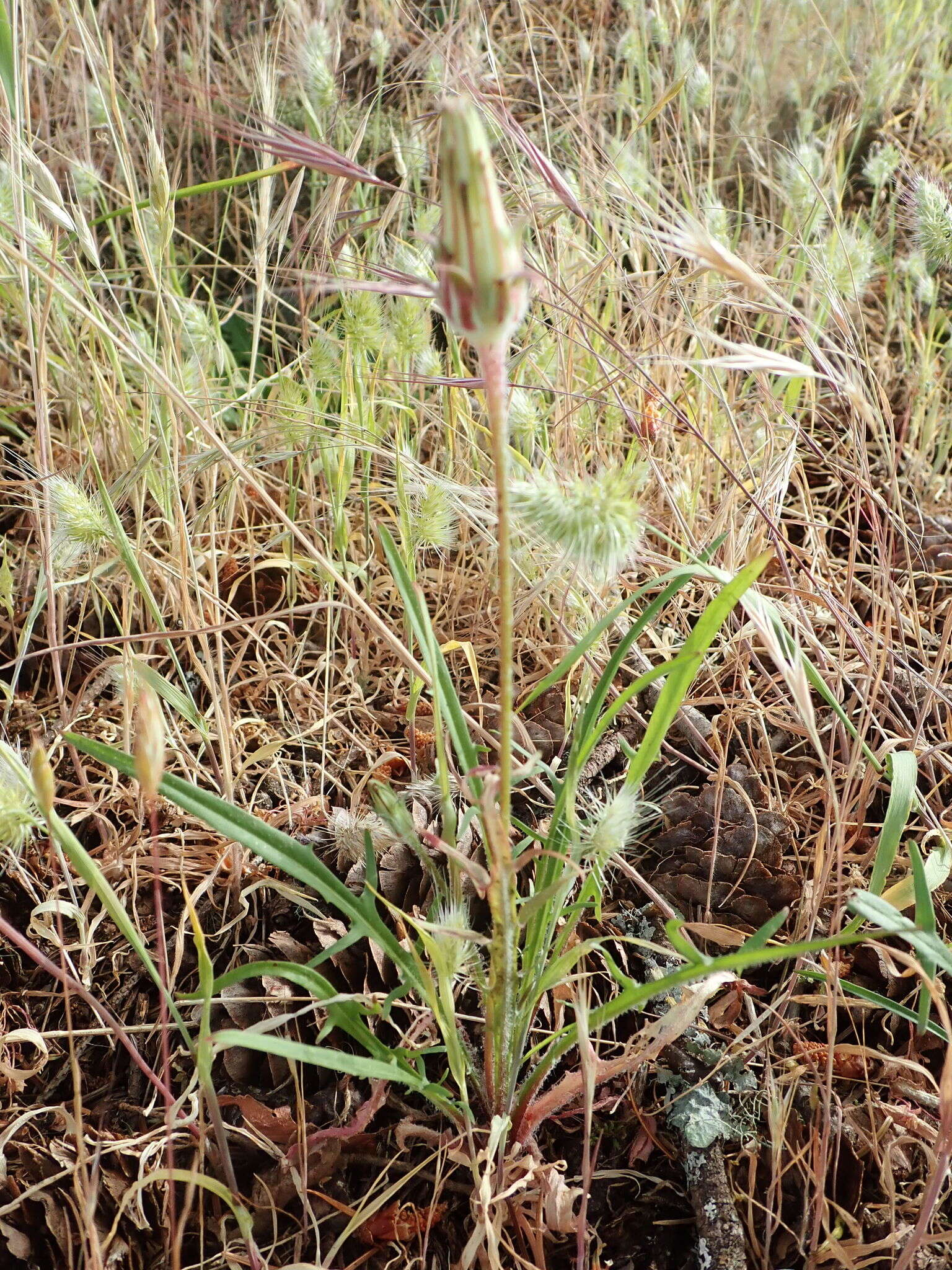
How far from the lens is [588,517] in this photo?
547 mm

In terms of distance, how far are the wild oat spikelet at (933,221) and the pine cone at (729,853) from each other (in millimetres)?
531

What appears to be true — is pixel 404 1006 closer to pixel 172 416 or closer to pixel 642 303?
pixel 172 416

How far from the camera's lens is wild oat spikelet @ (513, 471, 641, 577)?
0.55 m

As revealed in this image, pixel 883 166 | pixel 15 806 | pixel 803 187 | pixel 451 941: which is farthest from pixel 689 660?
pixel 883 166

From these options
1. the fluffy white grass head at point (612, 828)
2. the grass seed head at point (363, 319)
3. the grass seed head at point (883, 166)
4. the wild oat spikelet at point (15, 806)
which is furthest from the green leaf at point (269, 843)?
the grass seed head at point (883, 166)

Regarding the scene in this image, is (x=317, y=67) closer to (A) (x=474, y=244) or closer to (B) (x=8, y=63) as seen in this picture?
(B) (x=8, y=63)

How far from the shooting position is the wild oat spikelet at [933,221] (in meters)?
0.94

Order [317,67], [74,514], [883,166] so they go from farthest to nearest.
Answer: [883,166]
[317,67]
[74,514]

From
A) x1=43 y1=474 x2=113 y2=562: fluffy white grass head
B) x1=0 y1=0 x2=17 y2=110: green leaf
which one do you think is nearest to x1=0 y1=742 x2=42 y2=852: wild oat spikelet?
x1=43 y1=474 x2=113 y2=562: fluffy white grass head

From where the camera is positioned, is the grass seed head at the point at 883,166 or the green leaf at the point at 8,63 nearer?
the green leaf at the point at 8,63

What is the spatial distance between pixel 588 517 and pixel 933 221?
631 mm

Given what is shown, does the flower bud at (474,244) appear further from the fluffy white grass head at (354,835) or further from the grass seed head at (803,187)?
the grass seed head at (803,187)

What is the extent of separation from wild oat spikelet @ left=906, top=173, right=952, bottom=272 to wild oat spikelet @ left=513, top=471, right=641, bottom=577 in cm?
58

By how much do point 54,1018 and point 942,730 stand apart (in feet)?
2.97
